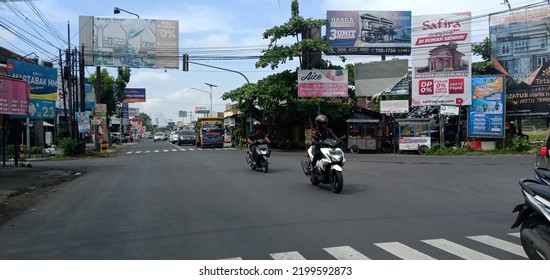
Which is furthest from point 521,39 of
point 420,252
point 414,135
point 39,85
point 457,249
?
point 420,252

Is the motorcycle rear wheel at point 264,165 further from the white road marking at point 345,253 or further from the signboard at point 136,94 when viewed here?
the signboard at point 136,94

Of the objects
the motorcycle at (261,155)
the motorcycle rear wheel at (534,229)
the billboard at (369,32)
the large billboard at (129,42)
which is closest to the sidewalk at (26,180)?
the motorcycle at (261,155)

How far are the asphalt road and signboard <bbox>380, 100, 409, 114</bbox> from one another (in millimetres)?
15368

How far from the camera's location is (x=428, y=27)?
1126 inches

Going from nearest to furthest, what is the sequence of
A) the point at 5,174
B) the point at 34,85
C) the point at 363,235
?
1. the point at 363,235
2. the point at 5,174
3. the point at 34,85

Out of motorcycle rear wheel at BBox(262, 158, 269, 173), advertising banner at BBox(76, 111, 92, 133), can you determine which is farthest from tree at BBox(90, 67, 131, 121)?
motorcycle rear wheel at BBox(262, 158, 269, 173)

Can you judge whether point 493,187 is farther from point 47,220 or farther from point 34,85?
point 34,85

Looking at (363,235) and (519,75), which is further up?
(519,75)

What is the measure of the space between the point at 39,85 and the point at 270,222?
55.3ft

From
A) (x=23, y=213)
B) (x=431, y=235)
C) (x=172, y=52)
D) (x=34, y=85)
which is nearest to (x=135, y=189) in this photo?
(x=23, y=213)

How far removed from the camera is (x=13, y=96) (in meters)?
14.8

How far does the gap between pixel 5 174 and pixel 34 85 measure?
240 inches

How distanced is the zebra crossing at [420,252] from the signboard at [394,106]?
22.3 meters

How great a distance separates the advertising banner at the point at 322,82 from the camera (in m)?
29.4
